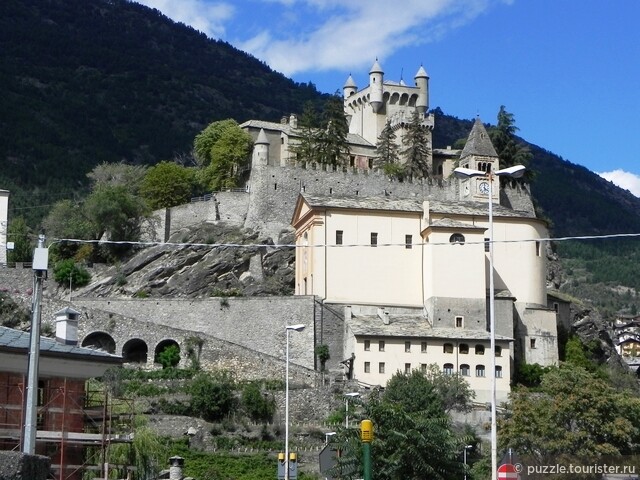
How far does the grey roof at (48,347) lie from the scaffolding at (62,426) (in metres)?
0.98

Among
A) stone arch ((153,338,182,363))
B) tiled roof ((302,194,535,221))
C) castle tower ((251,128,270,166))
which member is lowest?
stone arch ((153,338,182,363))

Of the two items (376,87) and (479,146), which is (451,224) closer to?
(479,146)

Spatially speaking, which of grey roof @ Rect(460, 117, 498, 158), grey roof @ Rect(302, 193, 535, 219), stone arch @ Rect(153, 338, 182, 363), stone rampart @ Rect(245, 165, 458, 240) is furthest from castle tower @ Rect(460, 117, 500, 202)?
stone arch @ Rect(153, 338, 182, 363)

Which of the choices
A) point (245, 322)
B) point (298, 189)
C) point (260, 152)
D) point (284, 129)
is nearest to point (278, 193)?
point (298, 189)

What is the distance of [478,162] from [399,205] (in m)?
15.3

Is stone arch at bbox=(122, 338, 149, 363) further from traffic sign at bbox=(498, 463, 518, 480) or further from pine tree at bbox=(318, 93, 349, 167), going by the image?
traffic sign at bbox=(498, 463, 518, 480)

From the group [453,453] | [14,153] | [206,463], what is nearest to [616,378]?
[206,463]

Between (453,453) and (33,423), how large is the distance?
952 inches

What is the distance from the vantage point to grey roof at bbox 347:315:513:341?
7406cm

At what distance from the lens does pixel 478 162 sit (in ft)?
311

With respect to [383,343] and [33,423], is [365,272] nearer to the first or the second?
[383,343]

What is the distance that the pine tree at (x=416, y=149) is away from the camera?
101 meters

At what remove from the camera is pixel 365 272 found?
79.0 meters

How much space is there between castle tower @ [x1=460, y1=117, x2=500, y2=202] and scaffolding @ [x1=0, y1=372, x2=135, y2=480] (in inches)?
2063
